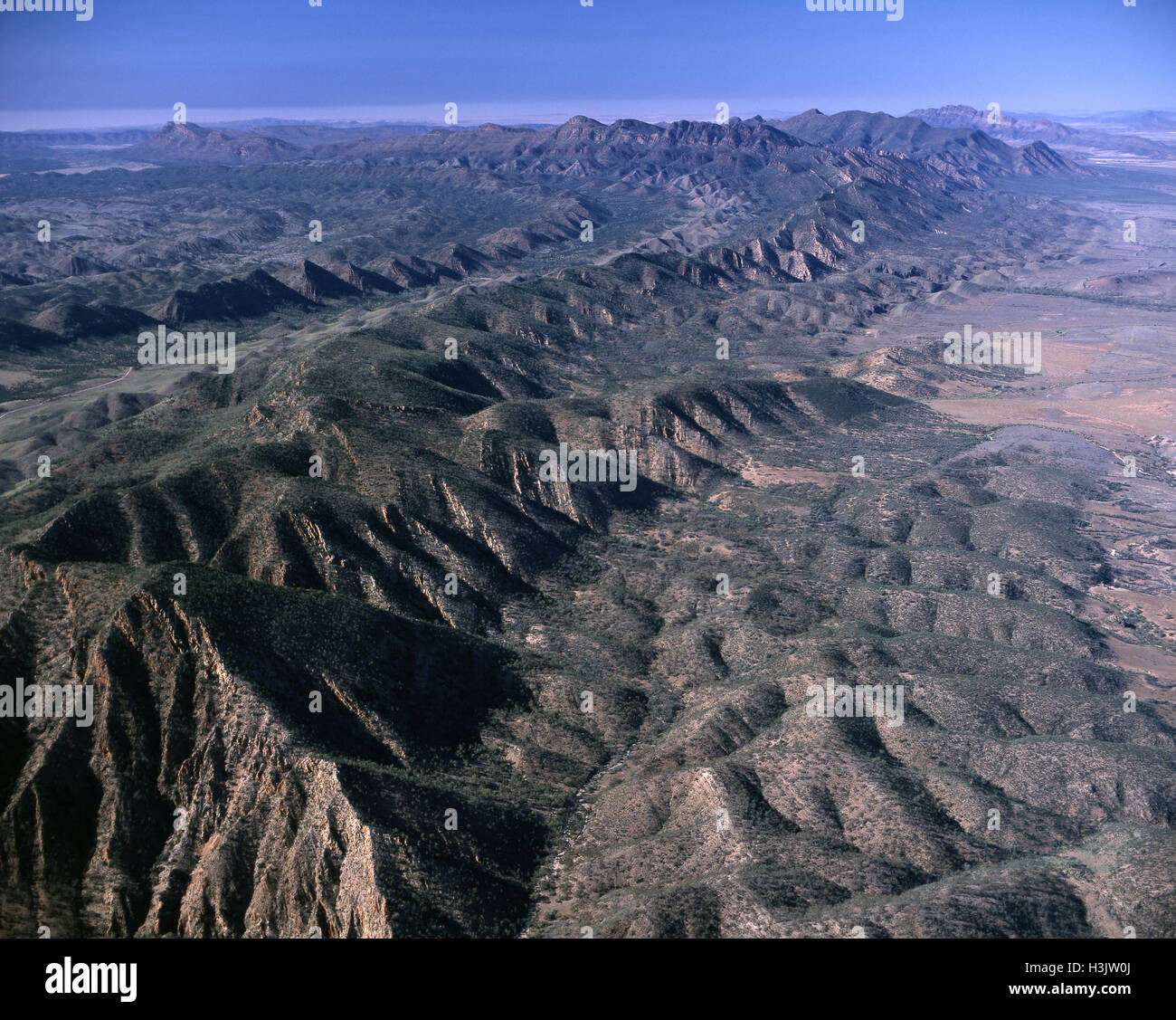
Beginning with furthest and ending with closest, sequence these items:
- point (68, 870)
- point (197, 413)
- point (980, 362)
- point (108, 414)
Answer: point (980, 362) < point (108, 414) < point (197, 413) < point (68, 870)

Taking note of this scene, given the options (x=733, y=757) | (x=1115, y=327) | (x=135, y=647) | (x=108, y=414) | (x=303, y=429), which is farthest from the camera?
(x=1115, y=327)

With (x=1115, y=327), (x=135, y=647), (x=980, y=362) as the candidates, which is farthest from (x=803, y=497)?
(x=1115, y=327)

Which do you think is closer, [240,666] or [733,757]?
[240,666]

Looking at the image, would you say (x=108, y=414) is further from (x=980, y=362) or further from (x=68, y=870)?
(x=980, y=362)

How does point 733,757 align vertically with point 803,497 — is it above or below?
below

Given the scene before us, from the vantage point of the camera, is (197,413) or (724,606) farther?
(197,413)

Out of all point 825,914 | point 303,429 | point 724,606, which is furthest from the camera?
point 303,429

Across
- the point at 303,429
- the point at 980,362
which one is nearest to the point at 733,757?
the point at 303,429

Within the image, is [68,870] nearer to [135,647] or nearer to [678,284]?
[135,647]

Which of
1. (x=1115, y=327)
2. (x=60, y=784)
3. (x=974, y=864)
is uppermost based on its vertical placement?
(x=1115, y=327)
